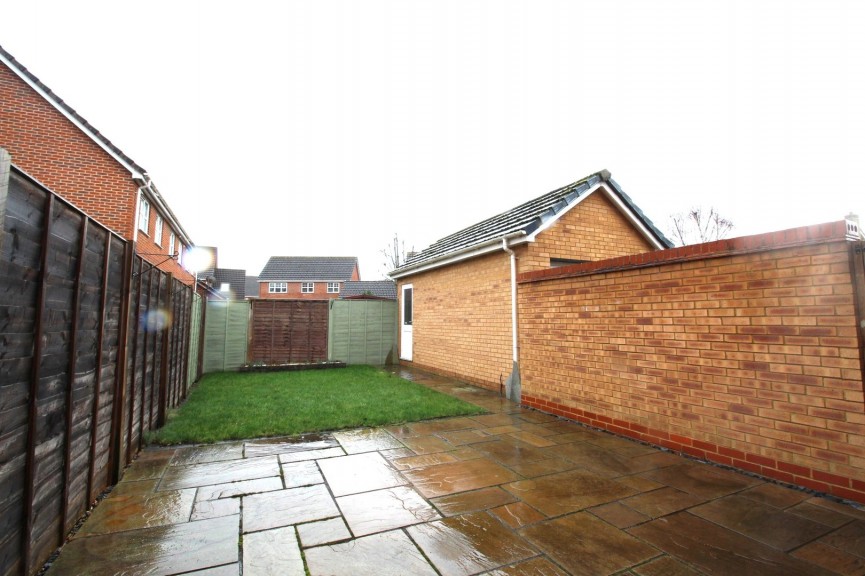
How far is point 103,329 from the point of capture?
280cm

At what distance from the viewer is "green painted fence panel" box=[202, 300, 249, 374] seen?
34.9ft

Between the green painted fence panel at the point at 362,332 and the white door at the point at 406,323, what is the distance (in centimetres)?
49

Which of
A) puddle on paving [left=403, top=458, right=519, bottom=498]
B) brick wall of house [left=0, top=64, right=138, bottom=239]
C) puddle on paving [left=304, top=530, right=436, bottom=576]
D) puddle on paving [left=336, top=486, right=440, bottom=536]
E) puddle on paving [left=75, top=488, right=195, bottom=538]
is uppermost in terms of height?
brick wall of house [left=0, top=64, right=138, bottom=239]

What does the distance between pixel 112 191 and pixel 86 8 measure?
23.0ft

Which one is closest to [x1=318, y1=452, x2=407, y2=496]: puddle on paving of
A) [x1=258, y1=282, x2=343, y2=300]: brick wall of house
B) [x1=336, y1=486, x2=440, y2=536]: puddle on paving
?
[x1=336, y1=486, x2=440, y2=536]: puddle on paving

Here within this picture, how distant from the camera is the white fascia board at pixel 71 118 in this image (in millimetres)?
9961

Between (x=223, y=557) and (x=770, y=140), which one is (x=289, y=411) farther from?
(x=770, y=140)

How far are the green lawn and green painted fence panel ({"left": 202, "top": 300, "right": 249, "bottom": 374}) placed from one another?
5.97 ft

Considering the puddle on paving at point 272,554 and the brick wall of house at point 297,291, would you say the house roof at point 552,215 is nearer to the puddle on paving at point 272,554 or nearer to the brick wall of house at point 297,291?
the puddle on paving at point 272,554

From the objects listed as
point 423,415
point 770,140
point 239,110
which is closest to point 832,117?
→ point 770,140

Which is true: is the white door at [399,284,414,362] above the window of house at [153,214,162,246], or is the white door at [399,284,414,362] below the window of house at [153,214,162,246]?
below

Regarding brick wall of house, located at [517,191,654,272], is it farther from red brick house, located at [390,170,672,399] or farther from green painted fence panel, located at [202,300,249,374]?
green painted fence panel, located at [202,300,249,374]

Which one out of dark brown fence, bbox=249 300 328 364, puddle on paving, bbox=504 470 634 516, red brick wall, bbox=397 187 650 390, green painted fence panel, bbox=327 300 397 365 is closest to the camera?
puddle on paving, bbox=504 470 634 516

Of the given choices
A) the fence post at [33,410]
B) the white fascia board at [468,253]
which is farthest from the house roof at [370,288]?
the fence post at [33,410]
